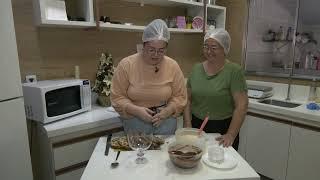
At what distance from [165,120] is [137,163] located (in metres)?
0.46

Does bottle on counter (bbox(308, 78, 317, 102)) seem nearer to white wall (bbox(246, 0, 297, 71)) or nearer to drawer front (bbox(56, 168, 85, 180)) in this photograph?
white wall (bbox(246, 0, 297, 71))

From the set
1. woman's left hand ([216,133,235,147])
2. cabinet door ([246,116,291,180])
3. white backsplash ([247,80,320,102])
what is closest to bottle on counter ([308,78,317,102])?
white backsplash ([247,80,320,102])

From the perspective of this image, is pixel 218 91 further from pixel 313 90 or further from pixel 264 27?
pixel 264 27

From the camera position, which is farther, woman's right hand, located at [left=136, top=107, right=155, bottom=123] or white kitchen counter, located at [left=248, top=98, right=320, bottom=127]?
white kitchen counter, located at [left=248, top=98, right=320, bottom=127]

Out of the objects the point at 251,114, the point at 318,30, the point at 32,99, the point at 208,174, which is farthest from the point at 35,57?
the point at 318,30

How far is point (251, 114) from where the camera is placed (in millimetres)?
2627

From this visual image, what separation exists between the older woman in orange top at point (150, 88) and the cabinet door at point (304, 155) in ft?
4.30

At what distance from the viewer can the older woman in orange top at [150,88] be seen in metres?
1.52

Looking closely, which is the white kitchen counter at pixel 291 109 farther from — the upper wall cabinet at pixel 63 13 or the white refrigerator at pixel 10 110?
the white refrigerator at pixel 10 110

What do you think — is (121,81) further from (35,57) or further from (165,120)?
(35,57)

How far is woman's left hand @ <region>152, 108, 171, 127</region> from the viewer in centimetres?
152

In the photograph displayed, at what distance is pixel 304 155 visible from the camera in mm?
2244

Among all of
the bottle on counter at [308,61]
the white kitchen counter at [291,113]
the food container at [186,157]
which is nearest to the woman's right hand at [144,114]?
the food container at [186,157]

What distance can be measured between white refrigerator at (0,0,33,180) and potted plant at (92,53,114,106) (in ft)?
2.74
